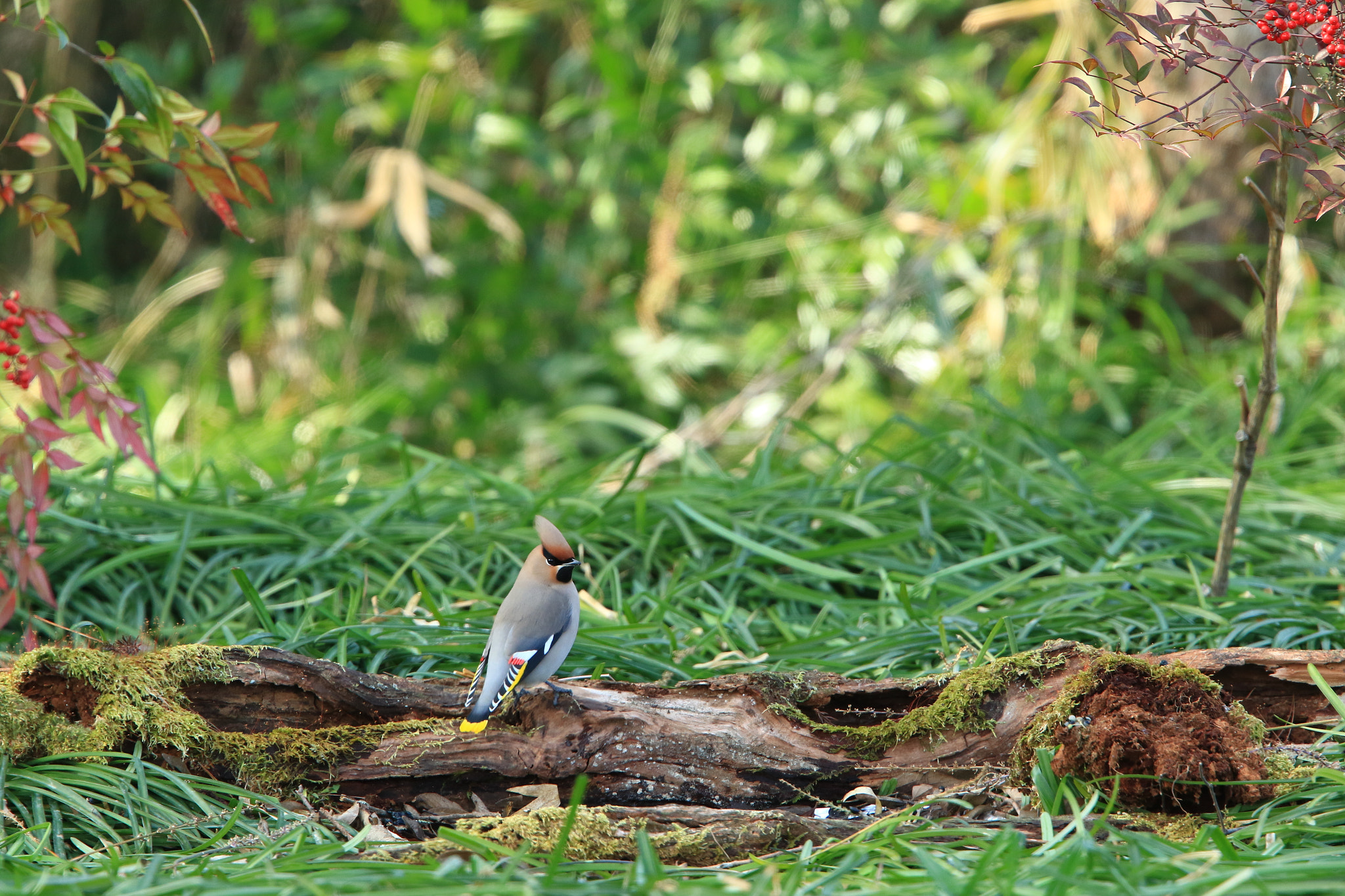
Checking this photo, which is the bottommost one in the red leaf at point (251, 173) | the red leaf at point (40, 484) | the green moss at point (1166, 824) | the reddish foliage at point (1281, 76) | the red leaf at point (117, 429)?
the green moss at point (1166, 824)

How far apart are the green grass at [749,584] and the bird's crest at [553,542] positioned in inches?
11.9

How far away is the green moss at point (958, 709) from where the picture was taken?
2246mm

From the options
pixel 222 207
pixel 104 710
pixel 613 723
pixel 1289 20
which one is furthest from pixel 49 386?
pixel 1289 20

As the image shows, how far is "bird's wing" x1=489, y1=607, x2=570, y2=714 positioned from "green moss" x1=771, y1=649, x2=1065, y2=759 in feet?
1.52

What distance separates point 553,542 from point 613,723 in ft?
1.39

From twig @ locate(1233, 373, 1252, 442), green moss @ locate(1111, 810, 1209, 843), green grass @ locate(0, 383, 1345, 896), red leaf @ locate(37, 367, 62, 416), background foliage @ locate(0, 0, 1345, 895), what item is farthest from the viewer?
background foliage @ locate(0, 0, 1345, 895)

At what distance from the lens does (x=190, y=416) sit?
618 centimetres

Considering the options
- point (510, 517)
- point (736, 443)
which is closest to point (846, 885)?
A: point (510, 517)

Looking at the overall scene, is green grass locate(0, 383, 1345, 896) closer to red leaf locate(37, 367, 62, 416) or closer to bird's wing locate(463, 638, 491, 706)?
bird's wing locate(463, 638, 491, 706)

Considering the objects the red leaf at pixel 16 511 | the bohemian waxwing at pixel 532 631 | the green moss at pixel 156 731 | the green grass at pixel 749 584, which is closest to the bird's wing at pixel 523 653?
the bohemian waxwing at pixel 532 631

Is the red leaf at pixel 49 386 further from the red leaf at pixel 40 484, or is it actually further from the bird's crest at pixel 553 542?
the bird's crest at pixel 553 542

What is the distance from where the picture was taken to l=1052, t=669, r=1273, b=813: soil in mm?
2002

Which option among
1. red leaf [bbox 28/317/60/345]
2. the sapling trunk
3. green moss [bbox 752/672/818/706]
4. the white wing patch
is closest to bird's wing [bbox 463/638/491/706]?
the white wing patch

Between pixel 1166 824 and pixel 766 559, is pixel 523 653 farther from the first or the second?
pixel 766 559
